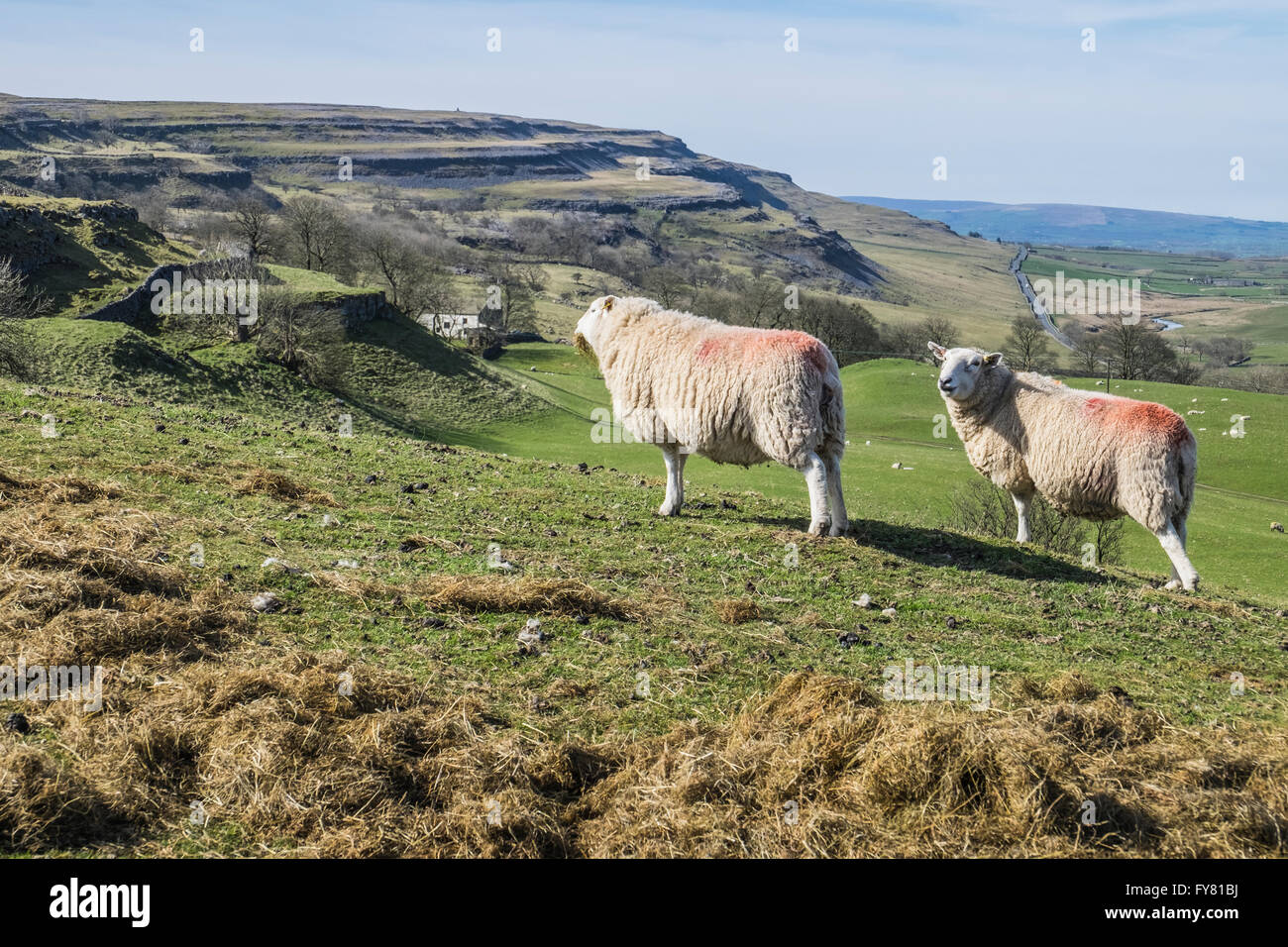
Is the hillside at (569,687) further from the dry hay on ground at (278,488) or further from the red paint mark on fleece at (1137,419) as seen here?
the red paint mark on fleece at (1137,419)

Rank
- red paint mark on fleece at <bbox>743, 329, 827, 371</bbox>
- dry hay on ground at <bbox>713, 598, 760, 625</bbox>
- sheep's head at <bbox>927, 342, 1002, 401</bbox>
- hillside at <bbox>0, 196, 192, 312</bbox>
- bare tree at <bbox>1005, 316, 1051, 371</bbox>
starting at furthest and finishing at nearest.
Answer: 1. bare tree at <bbox>1005, 316, 1051, 371</bbox>
2. hillside at <bbox>0, 196, 192, 312</bbox>
3. sheep's head at <bbox>927, 342, 1002, 401</bbox>
4. red paint mark on fleece at <bbox>743, 329, 827, 371</bbox>
5. dry hay on ground at <bbox>713, 598, 760, 625</bbox>

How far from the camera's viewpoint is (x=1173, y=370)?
84.9m

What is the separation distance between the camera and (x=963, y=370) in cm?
1655

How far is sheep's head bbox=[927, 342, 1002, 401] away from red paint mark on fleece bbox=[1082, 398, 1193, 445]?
6.15 ft

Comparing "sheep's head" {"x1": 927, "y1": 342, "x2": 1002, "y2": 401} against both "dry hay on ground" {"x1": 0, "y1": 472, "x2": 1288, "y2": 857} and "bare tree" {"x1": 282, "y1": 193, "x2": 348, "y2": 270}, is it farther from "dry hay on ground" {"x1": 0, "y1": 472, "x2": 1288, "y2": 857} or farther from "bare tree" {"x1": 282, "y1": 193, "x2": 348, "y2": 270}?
"bare tree" {"x1": 282, "y1": 193, "x2": 348, "y2": 270}

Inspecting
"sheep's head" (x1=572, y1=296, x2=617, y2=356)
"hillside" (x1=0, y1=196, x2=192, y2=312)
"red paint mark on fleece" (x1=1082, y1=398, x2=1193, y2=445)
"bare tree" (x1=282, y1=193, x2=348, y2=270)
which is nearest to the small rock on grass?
"sheep's head" (x1=572, y1=296, x2=617, y2=356)

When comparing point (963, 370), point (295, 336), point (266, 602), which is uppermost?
point (295, 336)

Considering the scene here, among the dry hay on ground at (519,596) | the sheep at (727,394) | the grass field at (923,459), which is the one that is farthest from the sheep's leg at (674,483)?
the dry hay on ground at (519,596)

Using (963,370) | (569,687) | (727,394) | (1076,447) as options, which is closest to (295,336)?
(727,394)

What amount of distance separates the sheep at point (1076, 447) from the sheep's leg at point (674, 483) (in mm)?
5090

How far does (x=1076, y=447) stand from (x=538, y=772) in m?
11.9

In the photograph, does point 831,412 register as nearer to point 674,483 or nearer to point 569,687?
point 674,483

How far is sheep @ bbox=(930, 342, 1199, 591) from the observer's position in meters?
14.7
